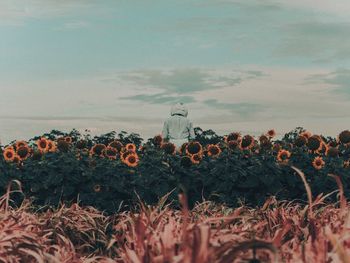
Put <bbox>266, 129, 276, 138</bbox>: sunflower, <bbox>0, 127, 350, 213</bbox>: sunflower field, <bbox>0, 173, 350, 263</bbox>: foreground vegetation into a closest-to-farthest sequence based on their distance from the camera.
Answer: <bbox>0, 173, 350, 263</bbox>: foreground vegetation → <bbox>0, 127, 350, 213</bbox>: sunflower field → <bbox>266, 129, 276, 138</bbox>: sunflower

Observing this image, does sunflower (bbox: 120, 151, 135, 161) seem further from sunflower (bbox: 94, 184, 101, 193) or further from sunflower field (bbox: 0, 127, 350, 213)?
sunflower (bbox: 94, 184, 101, 193)

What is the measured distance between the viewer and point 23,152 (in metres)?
10.3

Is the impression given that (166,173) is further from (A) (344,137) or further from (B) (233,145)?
(A) (344,137)

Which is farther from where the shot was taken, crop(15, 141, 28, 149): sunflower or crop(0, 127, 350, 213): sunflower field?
crop(15, 141, 28, 149): sunflower

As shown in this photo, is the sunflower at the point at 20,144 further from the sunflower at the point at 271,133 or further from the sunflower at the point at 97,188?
the sunflower at the point at 271,133

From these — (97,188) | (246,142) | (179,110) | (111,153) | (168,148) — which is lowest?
(97,188)

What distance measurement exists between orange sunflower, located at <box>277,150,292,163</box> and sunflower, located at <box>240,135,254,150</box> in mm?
436

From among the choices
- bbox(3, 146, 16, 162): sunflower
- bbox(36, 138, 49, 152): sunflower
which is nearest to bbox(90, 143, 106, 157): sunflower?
bbox(36, 138, 49, 152): sunflower

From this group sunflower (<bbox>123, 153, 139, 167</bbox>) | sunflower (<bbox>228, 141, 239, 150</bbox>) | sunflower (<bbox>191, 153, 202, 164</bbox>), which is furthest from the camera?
sunflower (<bbox>228, 141, 239, 150</bbox>)

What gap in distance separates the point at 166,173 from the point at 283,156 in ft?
5.72

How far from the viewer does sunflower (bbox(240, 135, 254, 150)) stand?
988 centimetres

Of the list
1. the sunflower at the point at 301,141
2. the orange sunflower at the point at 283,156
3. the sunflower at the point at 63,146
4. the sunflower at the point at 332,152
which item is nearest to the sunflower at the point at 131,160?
the sunflower at the point at 63,146

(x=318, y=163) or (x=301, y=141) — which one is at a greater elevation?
(x=301, y=141)

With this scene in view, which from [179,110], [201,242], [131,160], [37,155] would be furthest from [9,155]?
[201,242]
